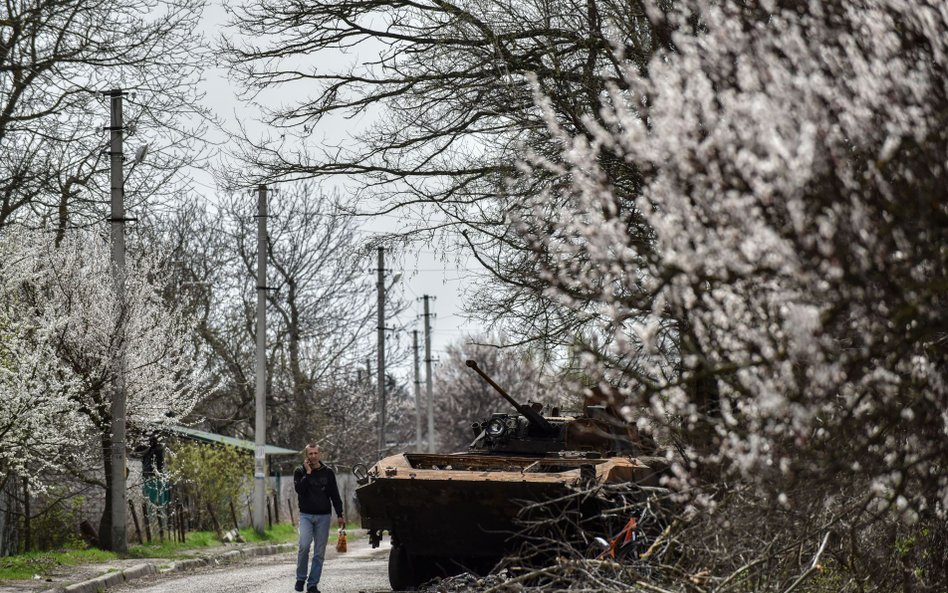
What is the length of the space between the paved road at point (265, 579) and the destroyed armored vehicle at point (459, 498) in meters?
0.62

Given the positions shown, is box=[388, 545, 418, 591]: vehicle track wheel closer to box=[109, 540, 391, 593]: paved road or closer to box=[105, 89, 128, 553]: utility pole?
box=[109, 540, 391, 593]: paved road

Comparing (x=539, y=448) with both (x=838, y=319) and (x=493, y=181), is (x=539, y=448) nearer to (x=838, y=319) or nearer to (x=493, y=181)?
(x=493, y=181)

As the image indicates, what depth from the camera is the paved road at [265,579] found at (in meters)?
14.0

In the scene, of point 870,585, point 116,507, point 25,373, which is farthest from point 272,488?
point 870,585

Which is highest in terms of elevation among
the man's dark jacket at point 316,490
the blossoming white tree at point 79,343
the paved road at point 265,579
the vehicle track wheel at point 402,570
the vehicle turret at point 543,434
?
the blossoming white tree at point 79,343

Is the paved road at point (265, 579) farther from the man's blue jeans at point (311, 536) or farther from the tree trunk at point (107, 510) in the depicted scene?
the tree trunk at point (107, 510)

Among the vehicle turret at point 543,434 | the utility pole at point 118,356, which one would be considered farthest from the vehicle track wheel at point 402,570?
the utility pole at point 118,356

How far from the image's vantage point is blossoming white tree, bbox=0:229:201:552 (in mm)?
16375

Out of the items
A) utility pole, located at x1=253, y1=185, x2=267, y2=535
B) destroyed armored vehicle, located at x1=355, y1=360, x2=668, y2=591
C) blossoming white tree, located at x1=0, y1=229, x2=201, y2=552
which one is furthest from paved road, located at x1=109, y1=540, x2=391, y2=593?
utility pole, located at x1=253, y1=185, x2=267, y2=535

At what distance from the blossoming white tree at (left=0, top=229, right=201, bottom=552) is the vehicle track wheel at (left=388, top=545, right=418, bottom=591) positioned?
5227mm

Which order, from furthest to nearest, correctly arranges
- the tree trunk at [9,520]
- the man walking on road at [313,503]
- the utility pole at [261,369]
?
1. the utility pole at [261,369]
2. the tree trunk at [9,520]
3. the man walking on road at [313,503]

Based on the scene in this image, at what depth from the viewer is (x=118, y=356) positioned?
64.2ft

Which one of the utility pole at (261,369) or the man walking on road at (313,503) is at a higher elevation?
the utility pole at (261,369)

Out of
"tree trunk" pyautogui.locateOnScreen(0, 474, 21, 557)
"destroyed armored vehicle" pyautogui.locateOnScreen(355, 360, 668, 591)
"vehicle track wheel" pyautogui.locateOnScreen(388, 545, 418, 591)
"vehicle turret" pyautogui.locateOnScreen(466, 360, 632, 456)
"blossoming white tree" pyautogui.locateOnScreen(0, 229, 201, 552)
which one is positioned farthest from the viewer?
"tree trunk" pyautogui.locateOnScreen(0, 474, 21, 557)
